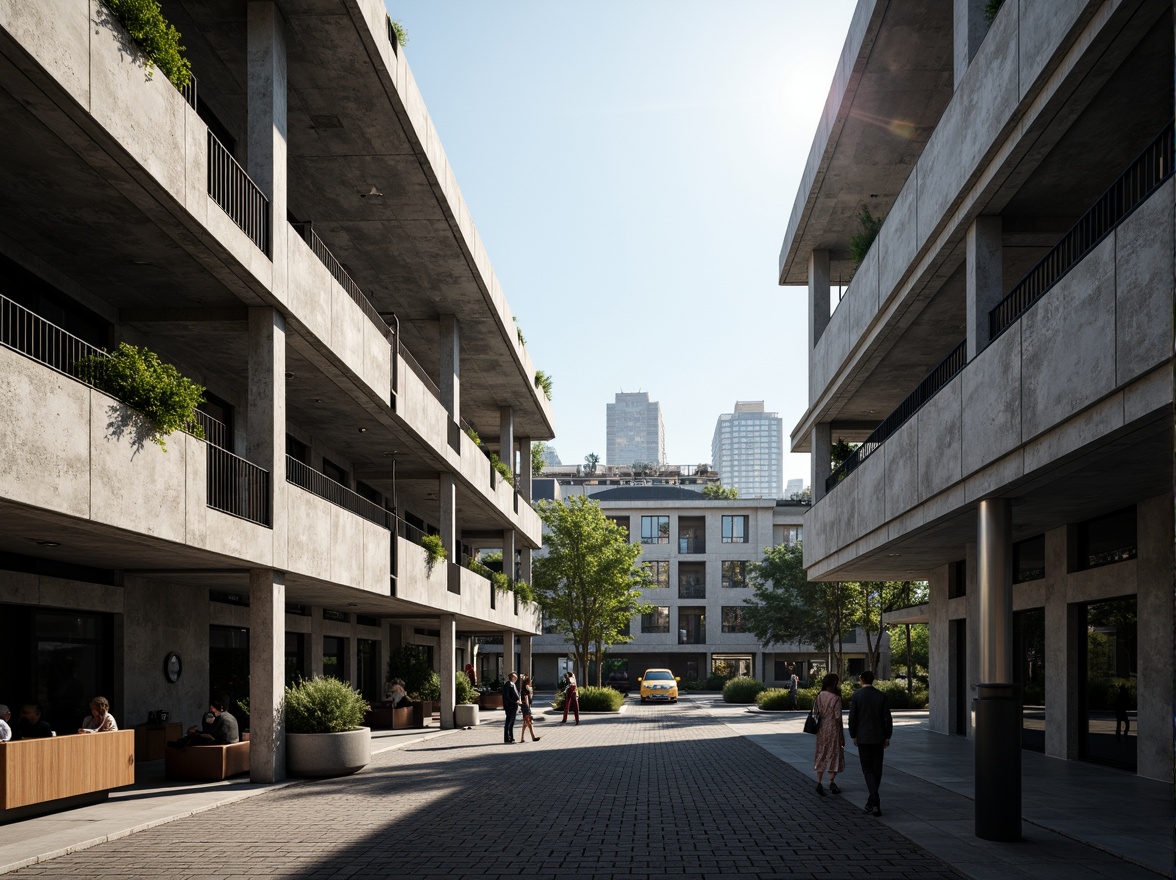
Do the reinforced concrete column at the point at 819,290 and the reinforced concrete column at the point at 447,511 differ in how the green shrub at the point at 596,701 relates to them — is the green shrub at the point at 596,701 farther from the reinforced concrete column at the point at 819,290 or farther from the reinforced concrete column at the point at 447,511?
the reinforced concrete column at the point at 819,290

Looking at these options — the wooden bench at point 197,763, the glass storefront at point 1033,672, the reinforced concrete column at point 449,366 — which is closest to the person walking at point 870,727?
the glass storefront at point 1033,672

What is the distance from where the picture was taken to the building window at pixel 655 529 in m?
81.6

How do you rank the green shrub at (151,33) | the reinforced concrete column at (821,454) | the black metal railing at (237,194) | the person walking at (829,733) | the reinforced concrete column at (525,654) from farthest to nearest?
the reinforced concrete column at (525,654), the reinforced concrete column at (821,454), the black metal railing at (237,194), the person walking at (829,733), the green shrub at (151,33)

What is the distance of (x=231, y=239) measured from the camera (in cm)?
1591

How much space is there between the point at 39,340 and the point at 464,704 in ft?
69.1

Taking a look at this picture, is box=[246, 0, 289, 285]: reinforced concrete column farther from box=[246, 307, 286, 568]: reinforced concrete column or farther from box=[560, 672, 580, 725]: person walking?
box=[560, 672, 580, 725]: person walking

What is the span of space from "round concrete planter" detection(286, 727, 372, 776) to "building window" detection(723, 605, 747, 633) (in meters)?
62.7

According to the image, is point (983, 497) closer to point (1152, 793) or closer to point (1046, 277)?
point (1046, 277)

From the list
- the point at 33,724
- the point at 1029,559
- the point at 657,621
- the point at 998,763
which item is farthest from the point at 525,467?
the point at 998,763

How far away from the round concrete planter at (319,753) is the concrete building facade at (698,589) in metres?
60.4

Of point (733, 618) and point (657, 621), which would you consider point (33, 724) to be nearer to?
point (657, 621)

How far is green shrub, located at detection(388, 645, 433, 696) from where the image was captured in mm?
36500

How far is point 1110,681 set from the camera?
19.7 meters

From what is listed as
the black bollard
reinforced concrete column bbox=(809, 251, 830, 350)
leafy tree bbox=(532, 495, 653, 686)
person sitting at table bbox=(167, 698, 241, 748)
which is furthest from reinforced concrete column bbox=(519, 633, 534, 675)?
the black bollard
